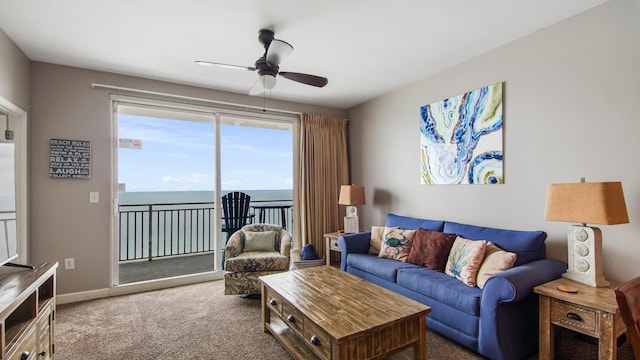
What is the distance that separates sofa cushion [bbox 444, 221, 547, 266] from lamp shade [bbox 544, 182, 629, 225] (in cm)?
40

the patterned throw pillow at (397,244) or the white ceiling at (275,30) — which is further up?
the white ceiling at (275,30)

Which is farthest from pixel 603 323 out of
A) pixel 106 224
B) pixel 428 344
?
pixel 106 224

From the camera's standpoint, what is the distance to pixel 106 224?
336 centimetres

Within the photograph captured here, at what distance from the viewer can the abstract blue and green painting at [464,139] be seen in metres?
2.88

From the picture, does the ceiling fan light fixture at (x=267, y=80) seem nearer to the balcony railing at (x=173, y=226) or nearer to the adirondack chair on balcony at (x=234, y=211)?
the adirondack chair on balcony at (x=234, y=211)

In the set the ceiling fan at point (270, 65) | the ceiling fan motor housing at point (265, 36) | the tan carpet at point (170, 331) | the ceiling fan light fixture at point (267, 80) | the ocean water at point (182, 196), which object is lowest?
the tan carpet at point (170, 331)

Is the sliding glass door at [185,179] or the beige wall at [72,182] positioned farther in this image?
the sliding glass door at [185,179]

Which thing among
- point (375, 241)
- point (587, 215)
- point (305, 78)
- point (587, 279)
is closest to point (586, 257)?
point (587, 279)

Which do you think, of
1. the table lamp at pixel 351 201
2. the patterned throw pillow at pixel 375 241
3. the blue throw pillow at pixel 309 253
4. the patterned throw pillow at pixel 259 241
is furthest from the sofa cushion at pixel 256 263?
the table lamp at pixel 351 201

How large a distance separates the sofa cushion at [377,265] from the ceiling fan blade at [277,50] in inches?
82.8

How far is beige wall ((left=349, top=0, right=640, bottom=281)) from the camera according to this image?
208 cm

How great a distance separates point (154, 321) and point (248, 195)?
2.11 m

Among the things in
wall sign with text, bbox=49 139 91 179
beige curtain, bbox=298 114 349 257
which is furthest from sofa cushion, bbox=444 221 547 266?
wall sign with text, bbox=49 139 91 179

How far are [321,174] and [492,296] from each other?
3.02m
